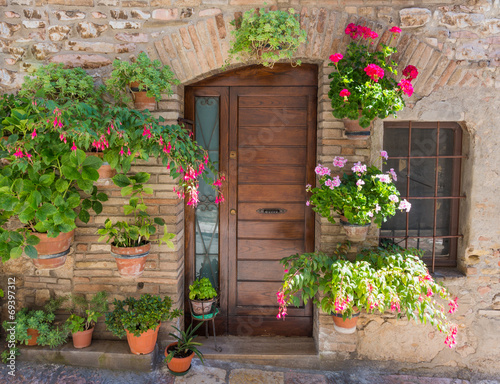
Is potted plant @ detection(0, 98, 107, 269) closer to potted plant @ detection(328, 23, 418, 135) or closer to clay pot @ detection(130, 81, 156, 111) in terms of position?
clay pot @ detection(130, 81, 156, 111)

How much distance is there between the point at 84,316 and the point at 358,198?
2.49 metres

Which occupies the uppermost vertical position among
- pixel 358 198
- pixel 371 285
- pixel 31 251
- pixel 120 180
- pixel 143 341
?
pixel 120 180

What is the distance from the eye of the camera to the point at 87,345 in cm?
310

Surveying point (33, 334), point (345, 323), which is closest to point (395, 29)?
point (345, 323)

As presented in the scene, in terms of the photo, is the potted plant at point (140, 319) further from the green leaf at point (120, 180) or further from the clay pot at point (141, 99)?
the clay pot at point (141, 99)

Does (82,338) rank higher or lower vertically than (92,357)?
higher

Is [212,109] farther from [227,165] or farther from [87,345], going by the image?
[87,345]

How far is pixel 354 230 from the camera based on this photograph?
2.81m

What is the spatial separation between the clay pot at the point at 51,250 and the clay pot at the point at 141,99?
3.75 ft

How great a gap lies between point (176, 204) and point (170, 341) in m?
1.19

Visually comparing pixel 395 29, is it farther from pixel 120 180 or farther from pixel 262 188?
pixel 120 180

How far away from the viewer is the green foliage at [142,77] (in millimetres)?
2660

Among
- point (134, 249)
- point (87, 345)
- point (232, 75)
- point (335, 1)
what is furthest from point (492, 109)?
point (87, 345)

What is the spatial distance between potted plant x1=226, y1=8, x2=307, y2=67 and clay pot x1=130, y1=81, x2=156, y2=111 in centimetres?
72
